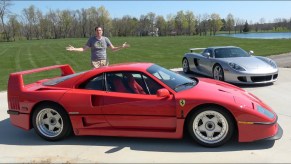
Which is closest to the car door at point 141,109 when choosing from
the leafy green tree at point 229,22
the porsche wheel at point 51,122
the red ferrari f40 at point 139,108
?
the red ferrari f40 at point 139,108

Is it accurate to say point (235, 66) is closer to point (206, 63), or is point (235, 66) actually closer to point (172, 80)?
point (206, 63)

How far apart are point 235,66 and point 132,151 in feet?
18.1

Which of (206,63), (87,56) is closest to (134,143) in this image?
(206,63)

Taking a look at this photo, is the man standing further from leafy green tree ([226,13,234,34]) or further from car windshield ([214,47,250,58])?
leafy green tree ([226,13,234,34])

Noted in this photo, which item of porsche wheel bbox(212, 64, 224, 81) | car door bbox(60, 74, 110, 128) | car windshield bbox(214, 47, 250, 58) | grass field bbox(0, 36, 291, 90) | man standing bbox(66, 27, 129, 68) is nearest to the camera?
car door bbox(60, 74, 110, 128)

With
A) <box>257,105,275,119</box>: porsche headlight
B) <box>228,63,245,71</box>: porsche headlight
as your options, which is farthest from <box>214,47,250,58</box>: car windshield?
<box>257,105,275,119</box>: porsche headlight

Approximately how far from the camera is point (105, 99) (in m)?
4.53

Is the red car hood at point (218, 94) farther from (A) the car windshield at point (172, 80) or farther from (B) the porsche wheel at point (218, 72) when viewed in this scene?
(B) the porsche wheel at point (218, 72)

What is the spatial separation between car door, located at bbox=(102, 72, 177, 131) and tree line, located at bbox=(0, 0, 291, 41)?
9880 centimetres

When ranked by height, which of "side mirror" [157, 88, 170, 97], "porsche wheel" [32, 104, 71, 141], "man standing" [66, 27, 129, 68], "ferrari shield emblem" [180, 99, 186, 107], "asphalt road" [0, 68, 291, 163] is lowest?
"asphalt road" [0, 68, 291, 163]

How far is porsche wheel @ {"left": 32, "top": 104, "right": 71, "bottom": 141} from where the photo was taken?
15.4 ft

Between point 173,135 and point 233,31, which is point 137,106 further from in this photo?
point 233,31

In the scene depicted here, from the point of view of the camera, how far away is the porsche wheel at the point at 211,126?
13.7 feet

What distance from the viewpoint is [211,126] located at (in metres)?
4.24
